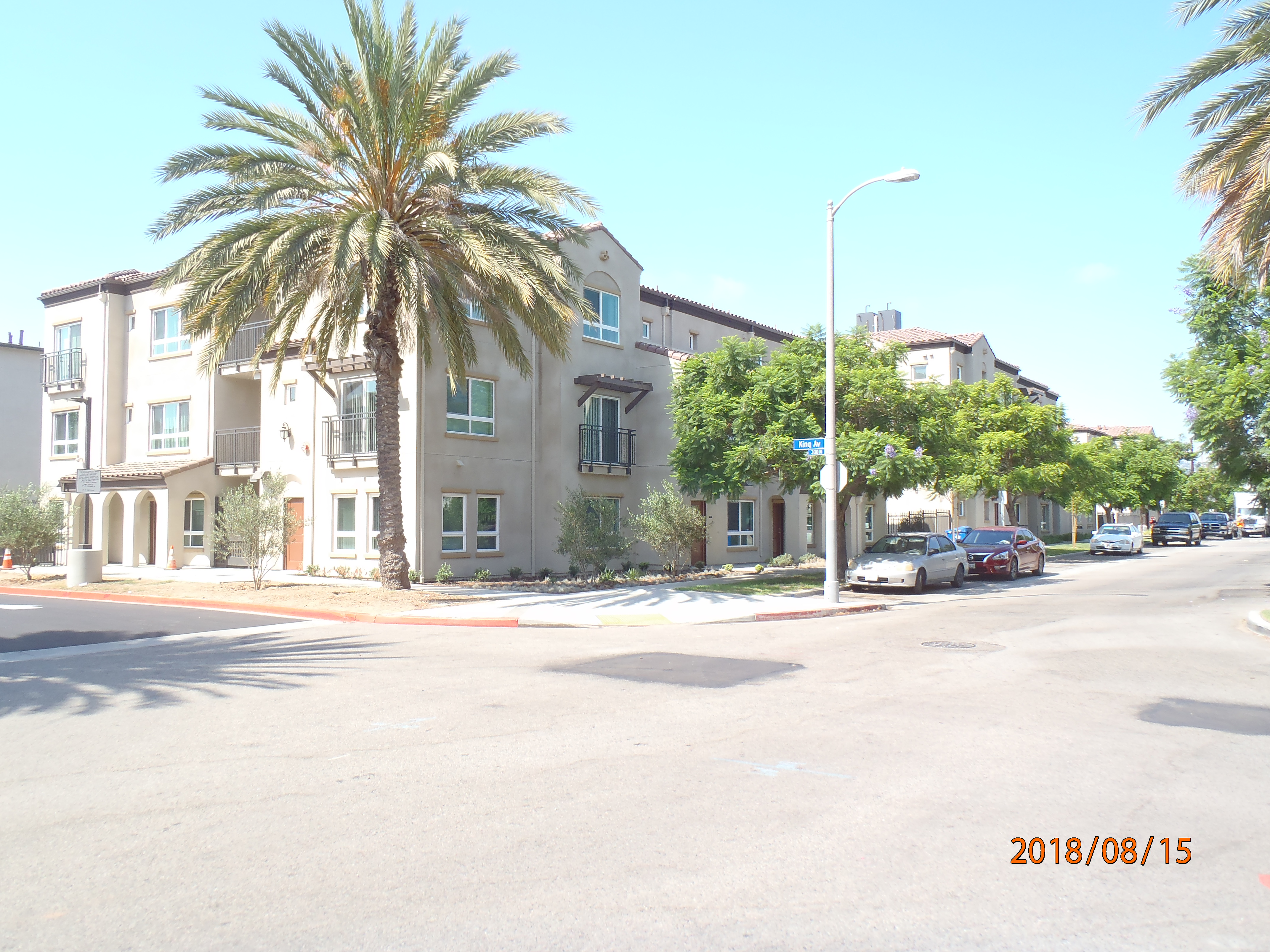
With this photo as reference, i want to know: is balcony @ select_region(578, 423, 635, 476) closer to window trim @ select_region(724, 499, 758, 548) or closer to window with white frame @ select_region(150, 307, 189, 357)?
window trim @ select_region(724, 499, 758, 548)

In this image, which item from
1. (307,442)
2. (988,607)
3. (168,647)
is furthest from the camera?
(307,442)

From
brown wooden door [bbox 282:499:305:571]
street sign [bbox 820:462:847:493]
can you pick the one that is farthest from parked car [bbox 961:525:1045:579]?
brown wooden door [bbox 282:499:305:571]

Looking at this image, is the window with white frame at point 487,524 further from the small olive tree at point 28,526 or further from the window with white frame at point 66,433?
the window with white frame at point 66,433

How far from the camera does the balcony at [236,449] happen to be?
1155 inches

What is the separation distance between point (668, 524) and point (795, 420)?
432 cm

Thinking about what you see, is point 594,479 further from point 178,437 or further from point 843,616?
point 178,437

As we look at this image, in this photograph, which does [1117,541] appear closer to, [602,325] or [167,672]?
[602,325]

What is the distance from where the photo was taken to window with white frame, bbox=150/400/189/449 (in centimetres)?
3155

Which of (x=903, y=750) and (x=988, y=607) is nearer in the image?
(x=903, y=750)

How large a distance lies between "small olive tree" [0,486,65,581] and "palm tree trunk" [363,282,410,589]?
42.0ft

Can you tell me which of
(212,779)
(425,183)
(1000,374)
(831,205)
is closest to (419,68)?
(425,183)

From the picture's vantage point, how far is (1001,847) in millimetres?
4926

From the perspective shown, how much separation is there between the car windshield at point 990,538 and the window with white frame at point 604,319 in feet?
42.3

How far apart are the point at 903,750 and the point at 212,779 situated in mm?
4890
